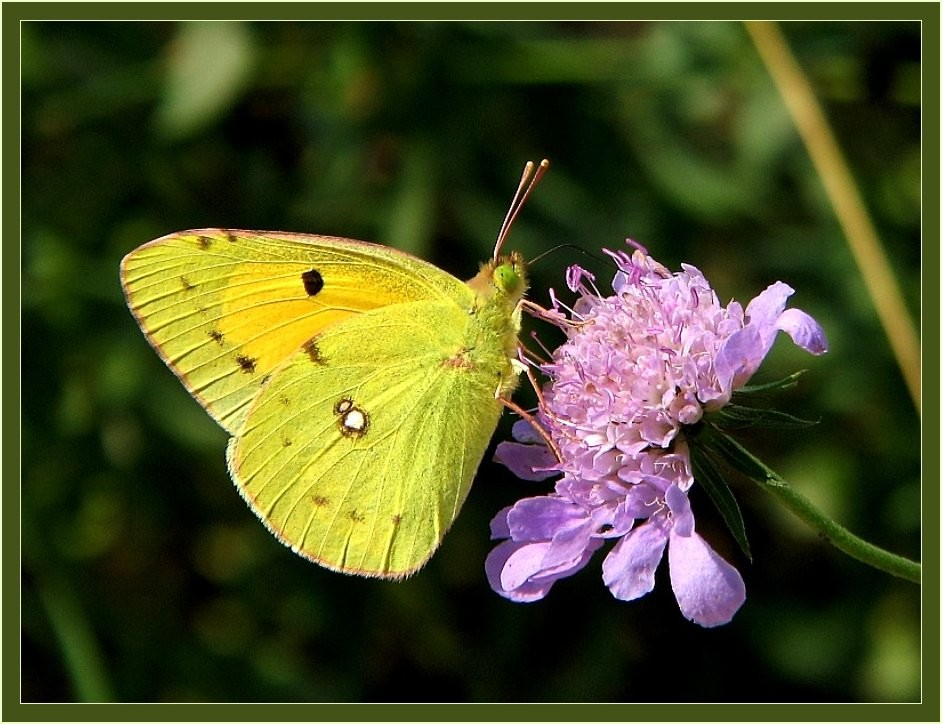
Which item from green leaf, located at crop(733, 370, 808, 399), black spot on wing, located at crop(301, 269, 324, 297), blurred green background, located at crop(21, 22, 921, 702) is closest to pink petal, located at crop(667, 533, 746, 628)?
green leaf, located at crop(733, 370, 808, 399)

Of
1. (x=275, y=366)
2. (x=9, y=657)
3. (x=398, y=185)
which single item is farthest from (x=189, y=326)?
(x=398, y=185)

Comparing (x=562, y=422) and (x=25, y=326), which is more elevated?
→ (x=25, y=326)

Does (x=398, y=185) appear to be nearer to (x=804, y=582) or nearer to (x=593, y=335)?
(x=593, y=335)

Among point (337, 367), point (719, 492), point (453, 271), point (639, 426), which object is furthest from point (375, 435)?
point (453, 271)

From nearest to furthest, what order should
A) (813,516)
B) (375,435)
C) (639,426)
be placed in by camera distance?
(813,516) → (639,426) → (375,435)

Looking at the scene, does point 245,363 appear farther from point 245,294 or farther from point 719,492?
point 719,492

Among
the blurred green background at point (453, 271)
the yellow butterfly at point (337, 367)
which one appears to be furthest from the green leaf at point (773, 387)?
the blurred green background at point (453, 271)
